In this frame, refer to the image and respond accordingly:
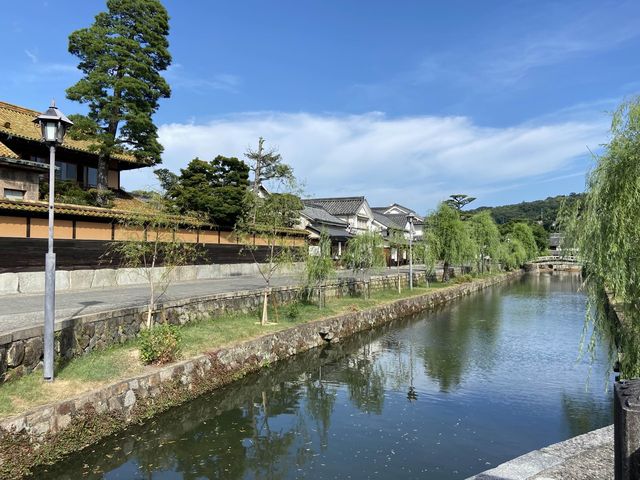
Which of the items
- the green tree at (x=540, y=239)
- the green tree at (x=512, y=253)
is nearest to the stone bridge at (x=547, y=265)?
the green tree at (x=540, y=239)

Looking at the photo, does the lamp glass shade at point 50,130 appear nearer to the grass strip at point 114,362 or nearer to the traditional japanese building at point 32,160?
the grass strip at point 114,362

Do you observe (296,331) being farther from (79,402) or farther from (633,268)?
(633,268)

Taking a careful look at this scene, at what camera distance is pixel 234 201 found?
85.6 ft

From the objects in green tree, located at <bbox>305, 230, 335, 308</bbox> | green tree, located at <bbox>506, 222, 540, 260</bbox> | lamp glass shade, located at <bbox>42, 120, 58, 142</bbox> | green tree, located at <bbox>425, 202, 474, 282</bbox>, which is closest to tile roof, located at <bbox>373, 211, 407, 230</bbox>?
green tree, located at <bbox>506, 222, 540, 260</bbox>

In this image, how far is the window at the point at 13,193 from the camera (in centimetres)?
1808

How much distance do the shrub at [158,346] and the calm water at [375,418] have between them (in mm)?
1249

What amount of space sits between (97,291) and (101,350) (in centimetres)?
Answer: 787

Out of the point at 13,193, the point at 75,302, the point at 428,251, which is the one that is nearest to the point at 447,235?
the point at 428,251

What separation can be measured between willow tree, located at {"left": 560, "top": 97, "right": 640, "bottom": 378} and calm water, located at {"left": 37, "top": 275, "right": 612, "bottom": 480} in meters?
3.20

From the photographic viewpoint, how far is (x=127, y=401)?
9.07m

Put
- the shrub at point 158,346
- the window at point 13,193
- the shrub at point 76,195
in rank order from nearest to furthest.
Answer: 1. the shrub at point 158,346
2. the window at point 13,193
3. the shrub at point 76,195

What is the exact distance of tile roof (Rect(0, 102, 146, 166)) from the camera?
20.6m

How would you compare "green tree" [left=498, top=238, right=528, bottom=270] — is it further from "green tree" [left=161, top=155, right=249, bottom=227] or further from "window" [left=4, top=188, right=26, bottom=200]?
"window" [left=4, top=188, right=26, bottom=200]

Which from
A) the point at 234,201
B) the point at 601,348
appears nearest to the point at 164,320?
the point at 234,201
